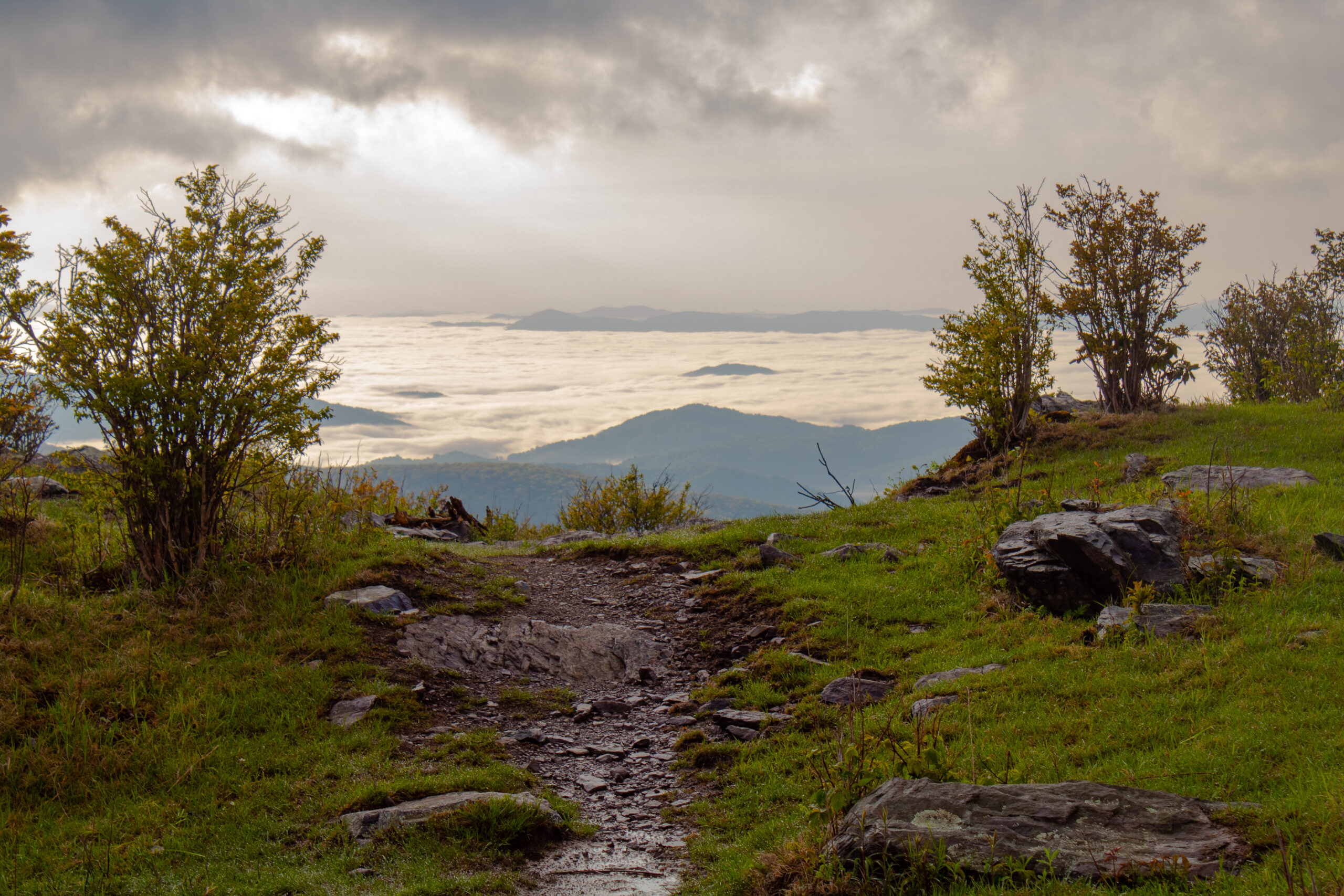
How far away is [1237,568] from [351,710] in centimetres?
1016

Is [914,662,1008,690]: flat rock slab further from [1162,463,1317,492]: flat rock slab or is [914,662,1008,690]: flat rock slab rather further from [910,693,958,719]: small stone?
[1162,463,1317,492]: flat rock slab

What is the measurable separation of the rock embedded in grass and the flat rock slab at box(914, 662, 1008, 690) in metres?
4.00

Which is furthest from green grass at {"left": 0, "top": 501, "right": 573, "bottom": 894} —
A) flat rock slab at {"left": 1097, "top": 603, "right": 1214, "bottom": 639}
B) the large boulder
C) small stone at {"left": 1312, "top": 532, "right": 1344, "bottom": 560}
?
small stone at {"left": 1312, "top": 532, "right": 1344, "bottom": 560}

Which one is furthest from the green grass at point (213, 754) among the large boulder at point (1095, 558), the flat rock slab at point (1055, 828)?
the large boulder at point (1095, 558)

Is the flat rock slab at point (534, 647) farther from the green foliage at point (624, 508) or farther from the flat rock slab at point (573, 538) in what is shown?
the green foliage at point (624, 508)

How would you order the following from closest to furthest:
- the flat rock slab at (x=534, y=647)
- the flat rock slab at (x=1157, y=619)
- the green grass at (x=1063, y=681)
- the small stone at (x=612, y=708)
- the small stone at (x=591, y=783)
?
the green grass at (x=1063, y=681) < the small stone at (x=591, y=783) < the flat rock slab at (x=1157, y=619) < the small stone at (x=612, y=708) < the flat rock slab at (x=534, y=647)

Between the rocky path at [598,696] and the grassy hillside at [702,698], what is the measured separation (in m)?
0.30

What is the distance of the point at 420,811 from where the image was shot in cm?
647

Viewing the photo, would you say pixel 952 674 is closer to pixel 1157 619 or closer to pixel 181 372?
pixel 1157 619

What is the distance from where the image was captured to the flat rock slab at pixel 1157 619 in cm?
850

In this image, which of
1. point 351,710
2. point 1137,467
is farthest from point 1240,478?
point 351,710

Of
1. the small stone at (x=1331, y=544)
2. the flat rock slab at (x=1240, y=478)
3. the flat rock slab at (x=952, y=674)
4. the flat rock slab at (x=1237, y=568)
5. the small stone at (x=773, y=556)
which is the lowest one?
the flat rock slab at (x=952, y=674)

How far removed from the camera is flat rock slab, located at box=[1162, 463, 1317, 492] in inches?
556

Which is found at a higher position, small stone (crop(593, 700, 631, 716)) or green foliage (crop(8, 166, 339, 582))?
green foliage (crop(8, 166, 339, 582))
